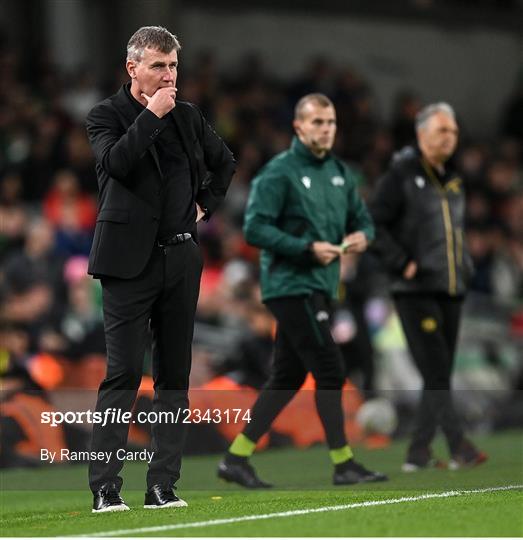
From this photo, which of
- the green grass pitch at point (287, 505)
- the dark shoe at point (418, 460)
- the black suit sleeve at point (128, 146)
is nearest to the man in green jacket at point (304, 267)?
the green grass pitch at point (287, 505)

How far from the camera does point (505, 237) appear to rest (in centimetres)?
1978

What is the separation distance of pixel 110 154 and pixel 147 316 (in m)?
0.77

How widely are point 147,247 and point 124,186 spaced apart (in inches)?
11.5

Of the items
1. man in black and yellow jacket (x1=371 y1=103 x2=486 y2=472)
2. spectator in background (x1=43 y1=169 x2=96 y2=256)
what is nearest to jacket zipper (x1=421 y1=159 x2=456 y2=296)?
man in black and yellow jacket (x1=371 y1=103 x2=486 y2=472)

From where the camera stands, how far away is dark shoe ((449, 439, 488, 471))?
10.3 m

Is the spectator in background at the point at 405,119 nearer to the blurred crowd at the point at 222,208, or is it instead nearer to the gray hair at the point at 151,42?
the blurred crowd at the point at 222,208

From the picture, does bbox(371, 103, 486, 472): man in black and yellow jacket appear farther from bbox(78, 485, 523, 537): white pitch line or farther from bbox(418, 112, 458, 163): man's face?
bbox(78, 485, 523, 537): white pitch line

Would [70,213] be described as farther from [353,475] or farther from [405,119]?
[405,119]

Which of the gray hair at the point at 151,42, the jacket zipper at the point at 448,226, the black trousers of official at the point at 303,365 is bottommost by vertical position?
the black trousers of official at the point at 303,365

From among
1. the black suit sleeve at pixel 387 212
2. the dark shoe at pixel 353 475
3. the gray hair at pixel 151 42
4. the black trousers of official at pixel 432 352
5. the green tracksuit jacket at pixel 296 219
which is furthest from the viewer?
the black suit sleeve at pixel 387 212

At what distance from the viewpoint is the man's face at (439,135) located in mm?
10398

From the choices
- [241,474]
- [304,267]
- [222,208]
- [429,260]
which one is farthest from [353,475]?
[222,208]

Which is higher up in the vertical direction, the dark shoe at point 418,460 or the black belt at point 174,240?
the black belt at point 174,240

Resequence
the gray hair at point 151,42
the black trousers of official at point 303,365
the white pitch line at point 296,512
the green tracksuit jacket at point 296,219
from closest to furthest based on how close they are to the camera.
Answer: the white pitch line at point 296,512 < the gray hair at point 151,42 < the black trousers of official at point 303,365 < the green tracksuit jacket at point 296,219
